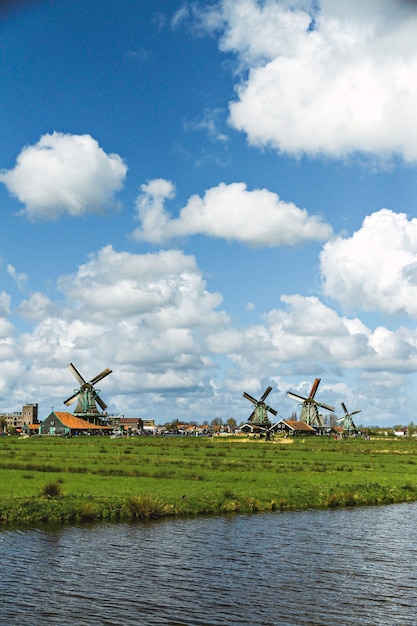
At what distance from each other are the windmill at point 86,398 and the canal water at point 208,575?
5342 inches

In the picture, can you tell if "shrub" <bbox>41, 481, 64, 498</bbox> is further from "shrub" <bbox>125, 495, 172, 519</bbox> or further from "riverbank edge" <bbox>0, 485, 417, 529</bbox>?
"shrub" <bbox>125, 495, 172, 519</bbox>

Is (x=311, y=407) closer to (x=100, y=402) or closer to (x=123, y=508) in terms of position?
(x=100, y=402)

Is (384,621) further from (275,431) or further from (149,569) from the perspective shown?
(275,431)

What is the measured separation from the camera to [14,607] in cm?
1831

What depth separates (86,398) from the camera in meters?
164

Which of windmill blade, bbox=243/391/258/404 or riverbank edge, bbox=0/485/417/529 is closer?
riverbank edge, bbox=0/485/417/529

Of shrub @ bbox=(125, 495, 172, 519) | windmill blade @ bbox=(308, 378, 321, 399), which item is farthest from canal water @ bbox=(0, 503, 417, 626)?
windmill blade @ bbox=(308, 378, 321, 399)

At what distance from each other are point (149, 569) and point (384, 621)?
8.78m

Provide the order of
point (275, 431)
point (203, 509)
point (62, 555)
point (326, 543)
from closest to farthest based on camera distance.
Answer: point (62, 555) < point (326, 543) < point (203, 509) < point (275, 431)

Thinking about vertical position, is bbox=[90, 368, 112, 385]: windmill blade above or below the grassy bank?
above

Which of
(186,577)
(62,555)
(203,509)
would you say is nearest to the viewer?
(186,577)

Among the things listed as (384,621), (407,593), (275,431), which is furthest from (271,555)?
(275,431)

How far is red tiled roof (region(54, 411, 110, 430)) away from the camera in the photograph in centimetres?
15488

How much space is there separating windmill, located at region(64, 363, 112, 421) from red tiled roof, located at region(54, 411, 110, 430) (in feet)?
6.25
